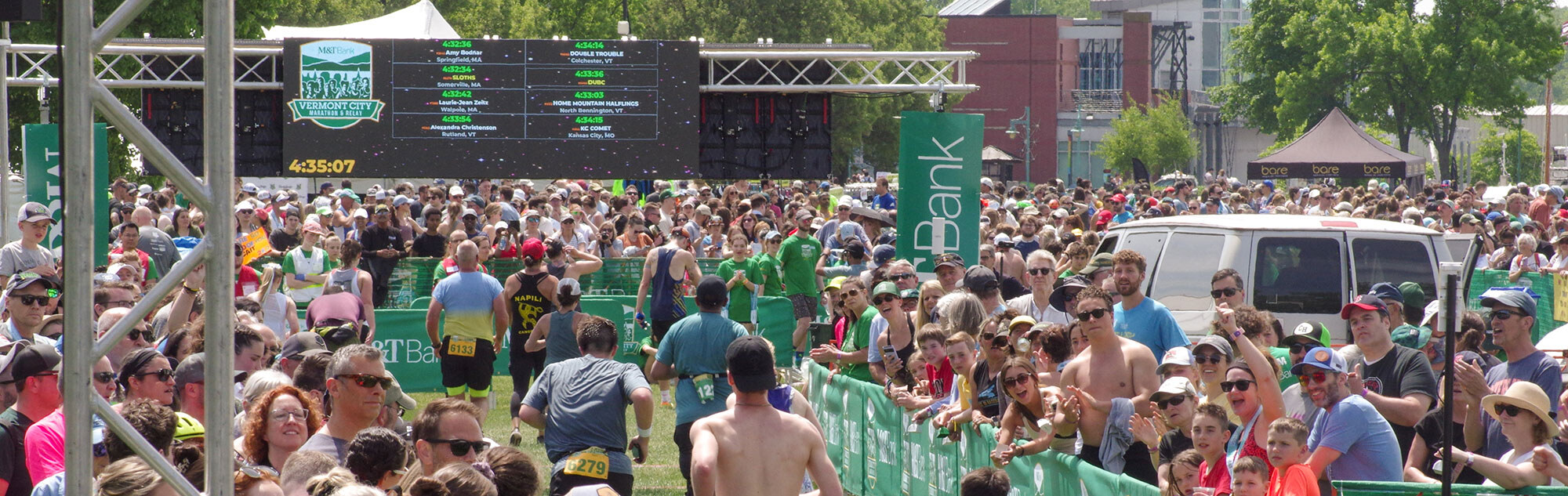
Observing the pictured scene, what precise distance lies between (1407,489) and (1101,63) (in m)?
89.3

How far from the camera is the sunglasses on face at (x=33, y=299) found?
7.83 meters

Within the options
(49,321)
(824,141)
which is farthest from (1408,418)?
(824,141)

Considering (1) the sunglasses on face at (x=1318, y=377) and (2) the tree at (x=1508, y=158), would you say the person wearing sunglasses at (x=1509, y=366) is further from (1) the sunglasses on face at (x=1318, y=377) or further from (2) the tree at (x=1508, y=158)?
(2) the tree at (x=1508, y=158)

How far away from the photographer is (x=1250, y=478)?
511 cm

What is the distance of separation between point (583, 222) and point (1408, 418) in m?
13.3

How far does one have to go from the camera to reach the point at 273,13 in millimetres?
29422

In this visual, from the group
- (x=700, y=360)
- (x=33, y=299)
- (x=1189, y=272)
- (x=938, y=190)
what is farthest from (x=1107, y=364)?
(x=33, y=299)

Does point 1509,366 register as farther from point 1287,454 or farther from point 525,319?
point 525,319

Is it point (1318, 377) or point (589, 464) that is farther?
point (589, 464)

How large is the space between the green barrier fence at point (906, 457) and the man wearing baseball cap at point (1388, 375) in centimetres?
132

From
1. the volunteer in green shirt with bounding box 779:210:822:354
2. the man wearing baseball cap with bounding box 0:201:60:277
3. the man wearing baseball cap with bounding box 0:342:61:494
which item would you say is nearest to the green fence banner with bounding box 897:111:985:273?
the volunteer in green shirt with bounding box 779:210:822:354

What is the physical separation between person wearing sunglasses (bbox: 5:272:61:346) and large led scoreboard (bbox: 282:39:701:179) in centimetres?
1287

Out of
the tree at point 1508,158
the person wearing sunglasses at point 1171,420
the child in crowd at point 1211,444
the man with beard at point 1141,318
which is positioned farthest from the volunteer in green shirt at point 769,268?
the tree at point 1508,158

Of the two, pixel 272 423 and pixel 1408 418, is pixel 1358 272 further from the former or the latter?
pixel 272 423
